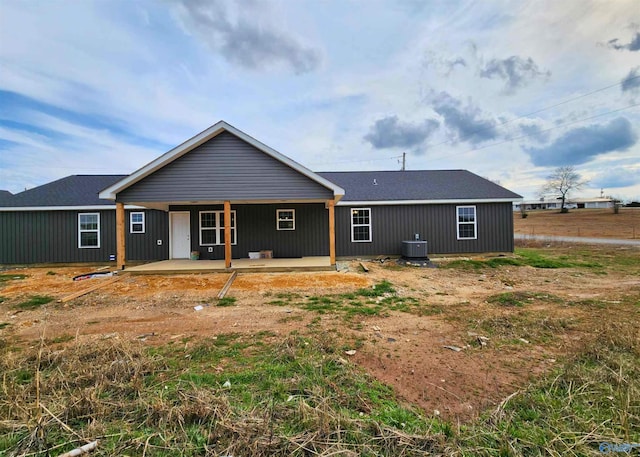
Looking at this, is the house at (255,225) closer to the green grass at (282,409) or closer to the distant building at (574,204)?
the green grass at (282,409)

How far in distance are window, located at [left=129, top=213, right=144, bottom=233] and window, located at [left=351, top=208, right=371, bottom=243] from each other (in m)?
10.1

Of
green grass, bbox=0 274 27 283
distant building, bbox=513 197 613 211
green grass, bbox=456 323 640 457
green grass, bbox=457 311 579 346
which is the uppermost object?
distant building, bbox=513 197 613 211

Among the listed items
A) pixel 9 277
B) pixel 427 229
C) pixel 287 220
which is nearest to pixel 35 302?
pixel 9 277

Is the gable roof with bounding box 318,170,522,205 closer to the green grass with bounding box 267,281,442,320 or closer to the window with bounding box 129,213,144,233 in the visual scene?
the green grass with bounding box 267,281,442,320

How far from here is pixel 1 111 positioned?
54.3ft

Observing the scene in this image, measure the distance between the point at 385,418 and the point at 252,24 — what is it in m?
14.8

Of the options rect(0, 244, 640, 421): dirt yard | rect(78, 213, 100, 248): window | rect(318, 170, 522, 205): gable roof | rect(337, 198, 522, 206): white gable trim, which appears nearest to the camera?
rect(0, 244, 640, 421): dirt yard

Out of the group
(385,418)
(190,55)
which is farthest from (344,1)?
(385,418)

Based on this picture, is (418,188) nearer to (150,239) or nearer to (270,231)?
(270,231)

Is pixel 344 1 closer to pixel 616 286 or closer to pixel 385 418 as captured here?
pixel 616 286

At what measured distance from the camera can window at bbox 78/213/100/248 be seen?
13.1 metres

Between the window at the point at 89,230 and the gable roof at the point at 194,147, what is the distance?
3.88 meters

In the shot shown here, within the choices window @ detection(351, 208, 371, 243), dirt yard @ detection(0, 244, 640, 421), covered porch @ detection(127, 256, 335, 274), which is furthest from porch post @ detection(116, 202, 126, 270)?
window @ detection(351, 208, 371, 243)

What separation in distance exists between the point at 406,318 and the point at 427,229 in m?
9.10
